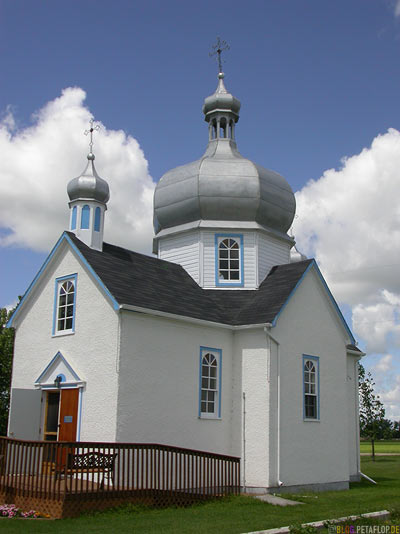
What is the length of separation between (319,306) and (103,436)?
815 centimetres

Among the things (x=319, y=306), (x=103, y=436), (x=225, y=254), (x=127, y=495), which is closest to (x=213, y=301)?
(x=225, y=254)

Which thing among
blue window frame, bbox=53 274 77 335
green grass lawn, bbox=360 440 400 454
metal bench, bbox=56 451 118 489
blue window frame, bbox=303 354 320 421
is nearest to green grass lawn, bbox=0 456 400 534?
metal bench, bbox=56 451 118 489

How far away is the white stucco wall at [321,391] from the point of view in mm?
16906

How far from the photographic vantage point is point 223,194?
67.3ft

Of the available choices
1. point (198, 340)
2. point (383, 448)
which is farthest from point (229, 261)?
point (383, 448)

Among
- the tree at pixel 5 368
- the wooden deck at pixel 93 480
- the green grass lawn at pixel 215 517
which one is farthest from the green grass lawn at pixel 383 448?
the wooden deck at pixel 93 480

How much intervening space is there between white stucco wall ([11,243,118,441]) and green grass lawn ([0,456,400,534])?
106 inches

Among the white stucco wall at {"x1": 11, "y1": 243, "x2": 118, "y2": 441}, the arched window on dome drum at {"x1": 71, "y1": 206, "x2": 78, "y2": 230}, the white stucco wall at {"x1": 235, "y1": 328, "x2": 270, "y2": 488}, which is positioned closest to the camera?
the white stucco wall at {"x1": 11, "y1": 243, "x2": 118, "y2": 441}

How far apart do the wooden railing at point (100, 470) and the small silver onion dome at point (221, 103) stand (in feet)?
Answer: 44.2

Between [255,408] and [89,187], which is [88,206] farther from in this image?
[255,408]

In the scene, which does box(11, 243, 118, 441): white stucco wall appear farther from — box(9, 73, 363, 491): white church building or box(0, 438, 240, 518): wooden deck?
box(0, 438, 240, 518): wooden deck

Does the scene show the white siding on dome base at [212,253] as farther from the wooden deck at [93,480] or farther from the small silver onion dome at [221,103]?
the wooden deck at [93,480]

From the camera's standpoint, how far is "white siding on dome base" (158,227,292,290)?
65.4 ft

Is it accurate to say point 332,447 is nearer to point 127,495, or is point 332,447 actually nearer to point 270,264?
point 270,264
